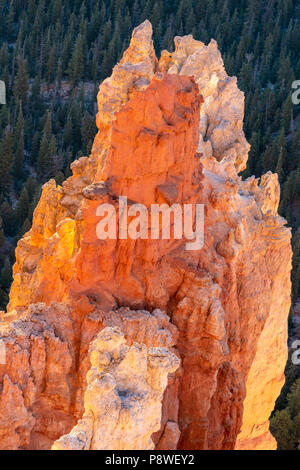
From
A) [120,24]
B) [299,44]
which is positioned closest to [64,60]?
[120,24]

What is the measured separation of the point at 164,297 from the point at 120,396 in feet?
11.9

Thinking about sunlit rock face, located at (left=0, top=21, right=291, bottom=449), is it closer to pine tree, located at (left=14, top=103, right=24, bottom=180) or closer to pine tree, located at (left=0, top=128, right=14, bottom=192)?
pine tree, located at (left=0, top=128, right=14, bottom=192)

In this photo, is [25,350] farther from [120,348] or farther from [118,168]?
[118,168]

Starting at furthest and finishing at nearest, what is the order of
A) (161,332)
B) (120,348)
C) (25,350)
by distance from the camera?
(161,332) < (25,350) < (120,348)

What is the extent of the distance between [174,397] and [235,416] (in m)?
1.83

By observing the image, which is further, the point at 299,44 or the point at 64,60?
the point at 299,44

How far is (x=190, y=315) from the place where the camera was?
15.1 metres

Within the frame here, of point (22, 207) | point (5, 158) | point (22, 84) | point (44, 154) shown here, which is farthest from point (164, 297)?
point (22, 84)

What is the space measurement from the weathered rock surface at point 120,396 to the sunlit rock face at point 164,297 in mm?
106

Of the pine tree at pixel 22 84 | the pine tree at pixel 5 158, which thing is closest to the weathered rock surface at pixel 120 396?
the pine tree at pixel 5 158

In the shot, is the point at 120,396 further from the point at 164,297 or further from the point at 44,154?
the point at 44,154

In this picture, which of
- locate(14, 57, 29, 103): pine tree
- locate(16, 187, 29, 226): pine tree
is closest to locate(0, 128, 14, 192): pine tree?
locate(16, 187, 29, 226): pine tree

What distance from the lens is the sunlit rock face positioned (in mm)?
13641

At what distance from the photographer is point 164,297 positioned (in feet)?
49.6
